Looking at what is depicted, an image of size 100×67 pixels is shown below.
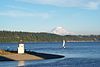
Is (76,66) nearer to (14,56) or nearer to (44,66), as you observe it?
(44,66)

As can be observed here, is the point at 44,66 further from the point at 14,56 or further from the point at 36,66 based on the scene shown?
the point at 14,56

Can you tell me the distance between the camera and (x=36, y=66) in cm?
5897

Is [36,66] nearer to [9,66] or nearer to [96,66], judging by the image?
[9,66]

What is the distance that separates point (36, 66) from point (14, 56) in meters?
20.3

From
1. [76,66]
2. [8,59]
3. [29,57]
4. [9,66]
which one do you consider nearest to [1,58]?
[8,59]

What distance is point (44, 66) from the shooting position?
5919 cm

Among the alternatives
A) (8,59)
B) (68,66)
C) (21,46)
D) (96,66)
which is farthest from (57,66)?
(21,46)

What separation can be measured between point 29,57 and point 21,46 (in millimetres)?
7696

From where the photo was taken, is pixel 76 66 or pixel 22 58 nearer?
pixel 76 66

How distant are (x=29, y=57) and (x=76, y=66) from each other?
20489 millimetres

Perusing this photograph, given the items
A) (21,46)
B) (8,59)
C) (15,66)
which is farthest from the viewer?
(21,46)

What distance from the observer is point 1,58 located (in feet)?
244

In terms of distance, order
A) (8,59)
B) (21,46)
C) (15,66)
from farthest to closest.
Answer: (21,46) → (8,59) → (15,66)

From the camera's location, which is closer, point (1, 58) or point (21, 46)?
point (1, 58)
